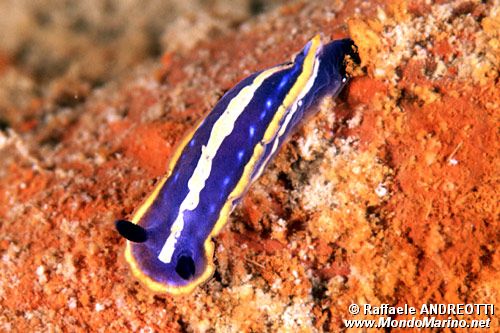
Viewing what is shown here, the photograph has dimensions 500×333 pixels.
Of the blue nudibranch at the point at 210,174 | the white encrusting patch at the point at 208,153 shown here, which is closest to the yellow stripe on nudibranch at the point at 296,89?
the blue nudibranch at the point at 210,174

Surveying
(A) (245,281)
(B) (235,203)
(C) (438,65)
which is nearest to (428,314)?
(A) (245,281)

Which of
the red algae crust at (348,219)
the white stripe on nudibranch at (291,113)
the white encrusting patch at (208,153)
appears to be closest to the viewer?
the white encrusting patch at (208,153)

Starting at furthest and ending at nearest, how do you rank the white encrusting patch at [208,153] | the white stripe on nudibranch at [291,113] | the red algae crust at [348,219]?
the white stripe on nudibranch at [291,113]
the red algae crust at [348,219]
the white encrusting patch at [208,153]

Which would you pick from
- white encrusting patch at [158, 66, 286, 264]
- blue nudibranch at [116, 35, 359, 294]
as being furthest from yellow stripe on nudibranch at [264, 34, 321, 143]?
white encrusting patch at [158, 66, 286, 264]

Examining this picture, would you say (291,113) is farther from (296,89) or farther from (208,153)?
(208,153)

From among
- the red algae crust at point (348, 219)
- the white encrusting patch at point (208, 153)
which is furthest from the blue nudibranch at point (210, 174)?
the red algae crust at point (348, 219)

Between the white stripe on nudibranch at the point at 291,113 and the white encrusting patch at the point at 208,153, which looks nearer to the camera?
the white encrusting patch at the point at 208,153

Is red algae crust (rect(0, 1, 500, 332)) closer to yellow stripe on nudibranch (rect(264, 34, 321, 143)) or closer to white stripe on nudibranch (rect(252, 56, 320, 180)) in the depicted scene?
white stripe on nudibranch (rect(252, 56, 320, 180))

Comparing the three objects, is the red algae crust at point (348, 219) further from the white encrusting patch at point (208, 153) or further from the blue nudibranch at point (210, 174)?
the white encrusting patch at point (208, 153)
